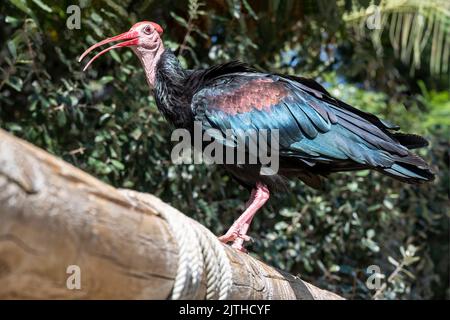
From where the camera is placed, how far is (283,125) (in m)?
3.90

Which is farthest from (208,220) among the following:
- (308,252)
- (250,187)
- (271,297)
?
(271,297)

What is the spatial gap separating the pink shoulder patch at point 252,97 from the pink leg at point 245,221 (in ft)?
1.27

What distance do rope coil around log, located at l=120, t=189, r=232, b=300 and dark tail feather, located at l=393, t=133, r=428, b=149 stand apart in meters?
1.87

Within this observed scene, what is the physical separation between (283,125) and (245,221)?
506 millimetres

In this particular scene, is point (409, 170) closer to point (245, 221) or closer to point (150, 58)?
point (245, 221)

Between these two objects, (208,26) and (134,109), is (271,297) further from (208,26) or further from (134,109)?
(208,26)

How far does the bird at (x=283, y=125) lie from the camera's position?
12.3 feet

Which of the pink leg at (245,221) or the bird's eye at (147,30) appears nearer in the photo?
the pink leg at (245,221)

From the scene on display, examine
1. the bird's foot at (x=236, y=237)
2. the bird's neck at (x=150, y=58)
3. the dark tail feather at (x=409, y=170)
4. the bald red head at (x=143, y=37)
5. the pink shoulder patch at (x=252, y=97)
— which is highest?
the bald red head at (x=143, y=37)

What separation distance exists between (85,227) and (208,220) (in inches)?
142

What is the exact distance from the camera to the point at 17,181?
1541mm

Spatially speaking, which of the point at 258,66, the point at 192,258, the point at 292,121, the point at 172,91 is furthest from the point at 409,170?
the point at 258,66

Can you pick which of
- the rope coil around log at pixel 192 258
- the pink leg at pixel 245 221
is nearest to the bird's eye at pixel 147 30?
the pink leg at pixel 245 221

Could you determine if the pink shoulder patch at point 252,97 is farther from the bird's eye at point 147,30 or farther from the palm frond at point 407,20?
the palm frond at point 407,20
